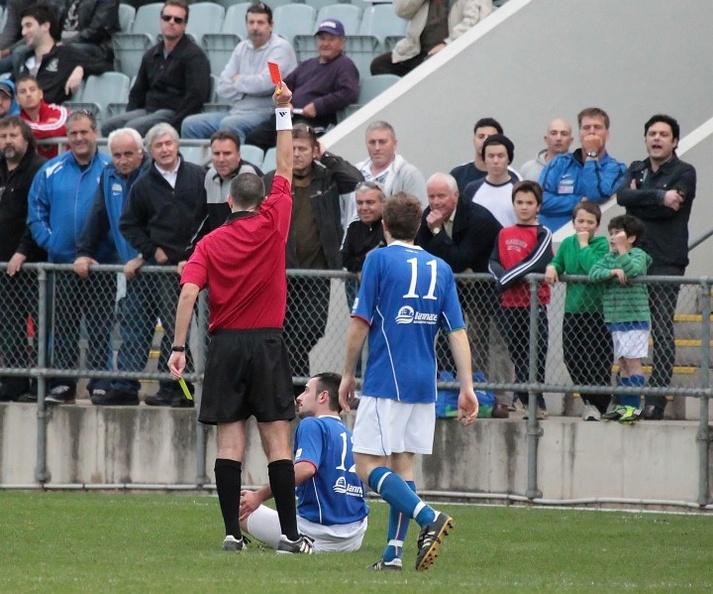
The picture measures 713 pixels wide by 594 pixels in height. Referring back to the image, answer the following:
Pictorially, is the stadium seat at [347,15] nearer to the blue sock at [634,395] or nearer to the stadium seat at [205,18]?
the stadium seat at [205,18]

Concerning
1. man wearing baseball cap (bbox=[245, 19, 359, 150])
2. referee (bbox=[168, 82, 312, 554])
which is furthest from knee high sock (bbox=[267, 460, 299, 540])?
man wearing baseball cap (bbox=[245, 19, 359, 150])

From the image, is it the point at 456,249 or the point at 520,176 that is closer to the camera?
the point at 456,249

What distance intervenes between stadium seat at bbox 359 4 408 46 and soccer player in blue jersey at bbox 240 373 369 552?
26.5 ft

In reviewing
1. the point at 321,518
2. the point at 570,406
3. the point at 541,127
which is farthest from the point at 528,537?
the point at 541,127

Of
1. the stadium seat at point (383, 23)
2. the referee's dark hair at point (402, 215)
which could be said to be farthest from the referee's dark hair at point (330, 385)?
the stadium seat at point (383, 23)

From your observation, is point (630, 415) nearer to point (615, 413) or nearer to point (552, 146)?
point (615, 413)

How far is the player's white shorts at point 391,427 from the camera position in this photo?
831 centimetres

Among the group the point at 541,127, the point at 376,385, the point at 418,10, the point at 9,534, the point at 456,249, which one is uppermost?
→ the point at 418,10

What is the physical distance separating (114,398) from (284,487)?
4397mm

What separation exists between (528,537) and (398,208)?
278cm

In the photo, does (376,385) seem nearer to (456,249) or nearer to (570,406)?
(456,249)

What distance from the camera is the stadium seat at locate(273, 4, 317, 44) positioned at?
658 inches

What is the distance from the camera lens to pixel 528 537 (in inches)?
400

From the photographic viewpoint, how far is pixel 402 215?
27.5ft
